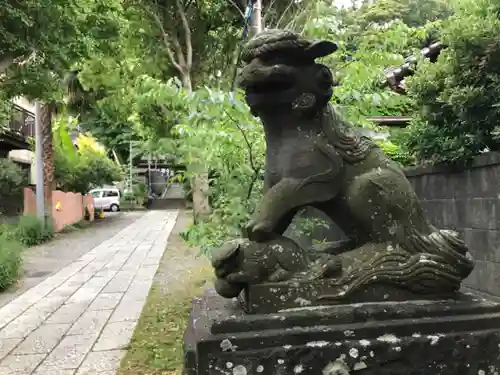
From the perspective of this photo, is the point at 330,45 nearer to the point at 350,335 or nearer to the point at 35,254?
the point at 350,335

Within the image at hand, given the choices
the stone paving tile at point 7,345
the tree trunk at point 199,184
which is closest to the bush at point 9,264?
the stone paving tile at point 7,345

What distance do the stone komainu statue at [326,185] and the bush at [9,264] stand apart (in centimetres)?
702

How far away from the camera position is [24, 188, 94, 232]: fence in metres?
17.3

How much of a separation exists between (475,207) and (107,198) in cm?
2836

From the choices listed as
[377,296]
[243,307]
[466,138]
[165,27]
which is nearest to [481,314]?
[377,296]

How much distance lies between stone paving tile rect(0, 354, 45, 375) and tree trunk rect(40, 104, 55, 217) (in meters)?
12.3

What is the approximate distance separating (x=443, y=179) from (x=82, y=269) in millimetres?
7340

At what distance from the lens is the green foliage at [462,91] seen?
16.2ft

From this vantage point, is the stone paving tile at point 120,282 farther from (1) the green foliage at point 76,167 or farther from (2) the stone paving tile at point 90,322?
(1) the green foliage at point 76,167

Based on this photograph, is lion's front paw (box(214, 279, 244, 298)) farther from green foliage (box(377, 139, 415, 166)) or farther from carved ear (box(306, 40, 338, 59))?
green foliage (box(377, 139, 415, 166))

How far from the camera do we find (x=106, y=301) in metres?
6.96

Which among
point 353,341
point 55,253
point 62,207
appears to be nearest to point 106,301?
point 353,341

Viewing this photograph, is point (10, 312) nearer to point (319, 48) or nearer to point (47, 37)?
point (47, 37)

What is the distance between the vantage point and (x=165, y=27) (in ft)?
40.2
